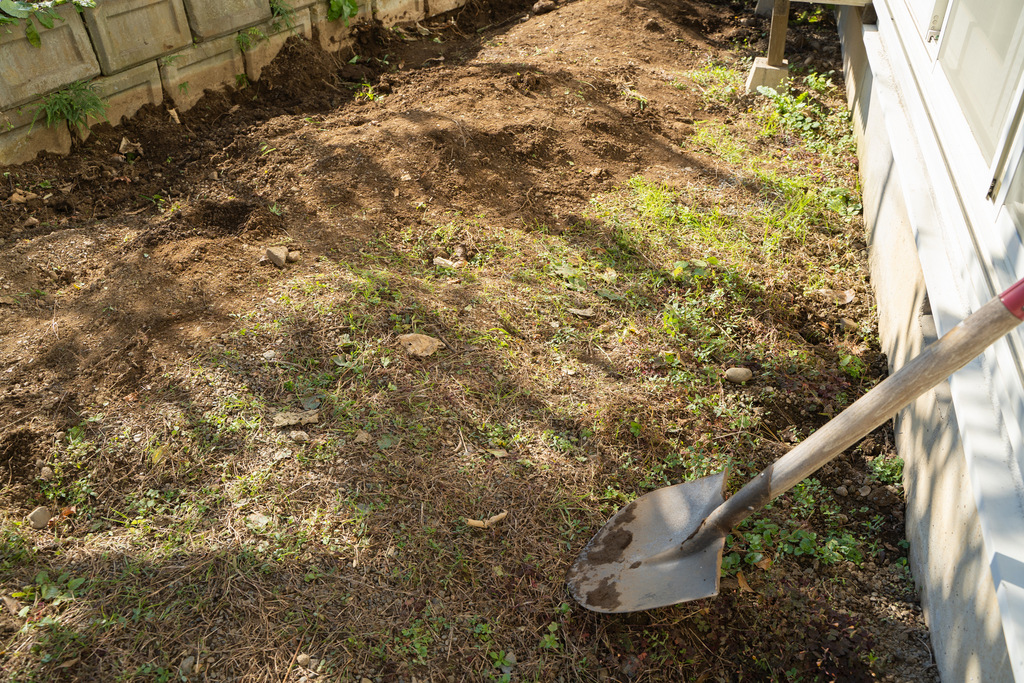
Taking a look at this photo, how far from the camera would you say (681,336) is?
3.47 metres

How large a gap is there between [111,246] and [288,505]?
2014 mm

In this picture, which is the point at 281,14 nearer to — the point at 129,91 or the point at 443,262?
the point at 129,91

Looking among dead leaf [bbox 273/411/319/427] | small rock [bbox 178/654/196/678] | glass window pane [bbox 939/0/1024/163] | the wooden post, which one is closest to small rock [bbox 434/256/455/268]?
dead leaf [bbox 273/411/319/427]

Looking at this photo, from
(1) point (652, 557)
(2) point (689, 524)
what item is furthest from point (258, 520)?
(2) point (689, 524)

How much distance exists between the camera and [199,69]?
16.6 feet

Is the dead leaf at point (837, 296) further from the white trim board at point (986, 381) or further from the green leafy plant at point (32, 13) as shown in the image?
the green leafy plant at point (32, 13)

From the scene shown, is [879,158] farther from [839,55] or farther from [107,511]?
[107,511]

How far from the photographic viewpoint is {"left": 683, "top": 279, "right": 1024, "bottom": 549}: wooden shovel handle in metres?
1.58

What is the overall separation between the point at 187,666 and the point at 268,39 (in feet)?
15.9

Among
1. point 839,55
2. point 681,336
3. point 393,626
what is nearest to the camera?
point 393,626

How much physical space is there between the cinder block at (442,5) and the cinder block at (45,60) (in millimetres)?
3523

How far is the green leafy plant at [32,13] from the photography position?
12.8 feet

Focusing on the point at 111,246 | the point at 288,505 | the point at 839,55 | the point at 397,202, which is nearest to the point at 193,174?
the point at 111,246

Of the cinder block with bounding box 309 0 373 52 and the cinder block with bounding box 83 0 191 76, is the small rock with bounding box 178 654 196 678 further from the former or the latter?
the cinder block with bounding box 309 0 373 52
